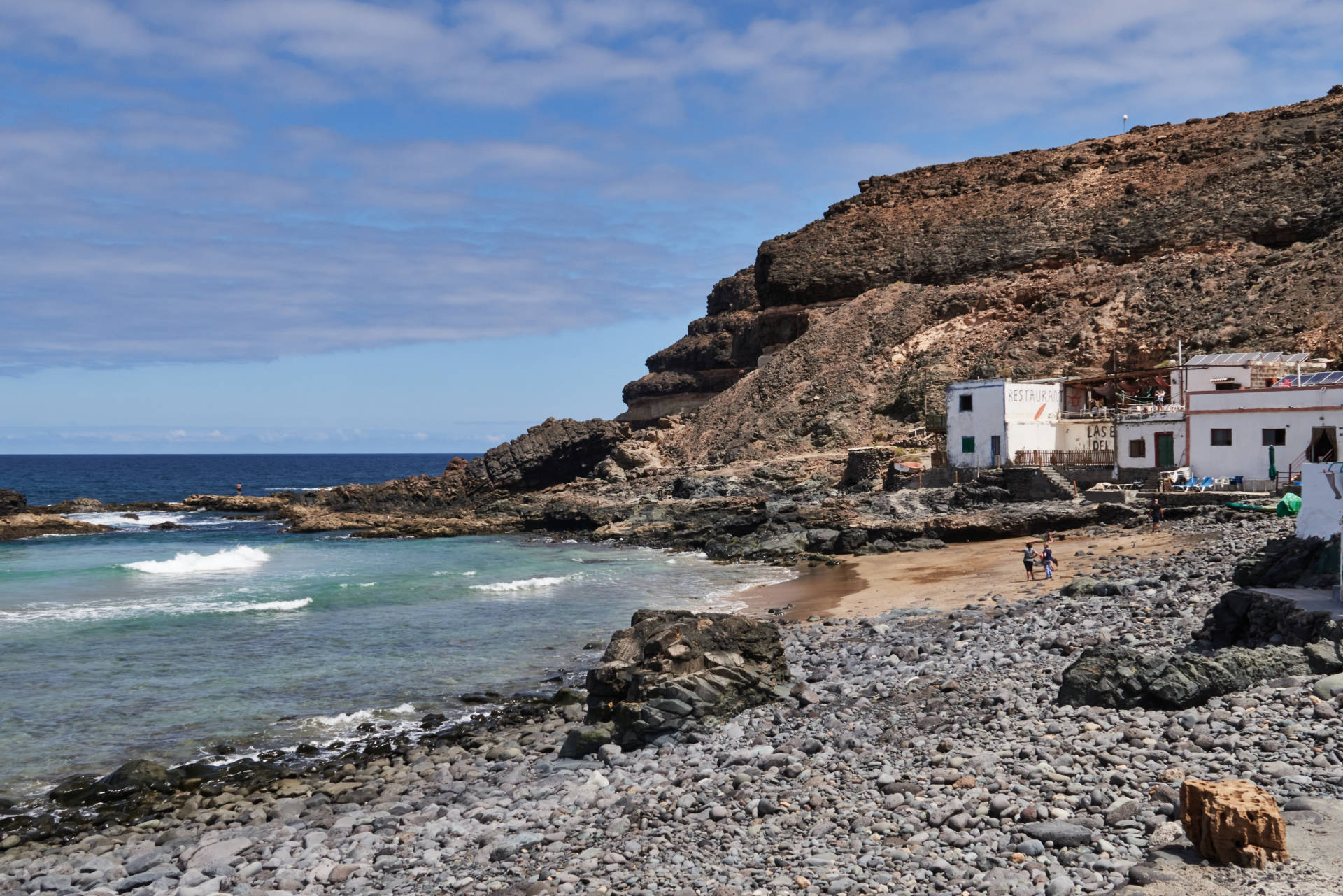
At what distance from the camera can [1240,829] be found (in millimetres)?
6691

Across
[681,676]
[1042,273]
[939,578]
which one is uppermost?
[1042,273]

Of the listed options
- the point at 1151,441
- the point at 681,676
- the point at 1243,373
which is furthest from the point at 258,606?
the point at 1243,373

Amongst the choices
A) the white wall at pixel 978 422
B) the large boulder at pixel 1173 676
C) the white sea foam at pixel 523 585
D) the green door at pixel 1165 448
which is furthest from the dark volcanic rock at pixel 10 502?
the large boulder at pixel 1173 676

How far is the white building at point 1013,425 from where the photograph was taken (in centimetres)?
4069

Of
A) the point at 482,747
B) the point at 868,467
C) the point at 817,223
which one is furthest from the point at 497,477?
the point at 482,747

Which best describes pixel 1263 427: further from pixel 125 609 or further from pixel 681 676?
pixel 125 609

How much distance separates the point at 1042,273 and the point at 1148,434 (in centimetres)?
3122

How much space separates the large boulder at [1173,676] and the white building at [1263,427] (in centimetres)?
2253

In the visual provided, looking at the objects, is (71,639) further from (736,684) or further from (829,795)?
(829,795)

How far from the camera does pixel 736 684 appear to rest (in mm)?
13883

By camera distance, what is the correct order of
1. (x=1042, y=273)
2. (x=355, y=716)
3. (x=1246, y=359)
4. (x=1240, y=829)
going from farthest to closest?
1. (x=1042, y=273)
2. (x=1246, y=359)
3. (x=355, y=716)
4. (x=1240, y=829)

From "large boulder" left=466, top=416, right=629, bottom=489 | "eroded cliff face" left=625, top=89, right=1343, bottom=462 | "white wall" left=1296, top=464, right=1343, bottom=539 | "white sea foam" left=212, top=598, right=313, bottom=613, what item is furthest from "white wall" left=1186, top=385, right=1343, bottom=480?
"large boulder" left=466, top=416, right=629, bottom=489

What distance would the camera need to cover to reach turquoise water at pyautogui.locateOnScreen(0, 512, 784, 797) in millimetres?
15922

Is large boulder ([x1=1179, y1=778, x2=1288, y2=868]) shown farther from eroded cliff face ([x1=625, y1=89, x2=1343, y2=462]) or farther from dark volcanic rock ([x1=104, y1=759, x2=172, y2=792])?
eroded cliff face ([x1=625, y1=89, x2=1343, y2=462])
